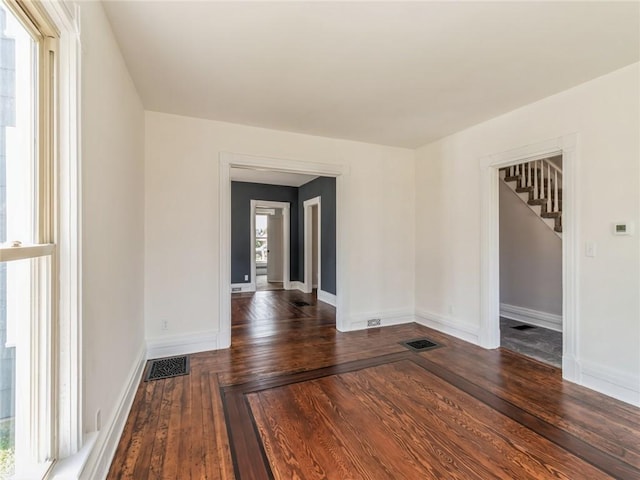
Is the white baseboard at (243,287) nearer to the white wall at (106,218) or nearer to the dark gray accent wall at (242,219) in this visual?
the dark gray accent wall at (242,219)

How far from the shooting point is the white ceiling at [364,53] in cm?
180

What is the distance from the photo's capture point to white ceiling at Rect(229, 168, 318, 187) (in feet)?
20.8

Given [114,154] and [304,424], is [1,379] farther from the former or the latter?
[304,424]

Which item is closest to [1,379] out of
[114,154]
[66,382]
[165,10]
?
[66,382]

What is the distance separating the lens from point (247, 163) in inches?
142

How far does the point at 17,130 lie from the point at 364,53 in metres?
2.01

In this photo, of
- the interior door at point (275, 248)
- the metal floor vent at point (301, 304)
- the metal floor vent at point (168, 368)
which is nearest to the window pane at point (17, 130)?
the metal floor vent at point (168, 368)

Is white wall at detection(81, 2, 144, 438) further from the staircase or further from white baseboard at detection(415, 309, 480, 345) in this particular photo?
the staircase

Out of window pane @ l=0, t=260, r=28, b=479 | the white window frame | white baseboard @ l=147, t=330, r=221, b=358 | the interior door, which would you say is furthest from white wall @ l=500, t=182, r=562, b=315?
the interior door

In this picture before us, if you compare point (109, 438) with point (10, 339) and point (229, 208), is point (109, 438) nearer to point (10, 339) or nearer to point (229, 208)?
point (10, 339)

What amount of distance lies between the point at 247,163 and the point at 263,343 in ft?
7.03

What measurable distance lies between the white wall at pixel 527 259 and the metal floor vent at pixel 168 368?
4726mm

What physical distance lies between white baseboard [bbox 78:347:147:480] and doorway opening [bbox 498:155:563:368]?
378 cm

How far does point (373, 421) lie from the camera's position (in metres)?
2.11
